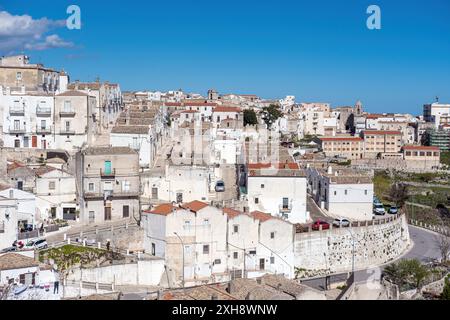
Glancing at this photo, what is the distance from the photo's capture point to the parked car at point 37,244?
18.7 meters

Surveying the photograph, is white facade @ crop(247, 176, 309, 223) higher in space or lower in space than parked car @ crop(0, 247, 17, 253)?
higher

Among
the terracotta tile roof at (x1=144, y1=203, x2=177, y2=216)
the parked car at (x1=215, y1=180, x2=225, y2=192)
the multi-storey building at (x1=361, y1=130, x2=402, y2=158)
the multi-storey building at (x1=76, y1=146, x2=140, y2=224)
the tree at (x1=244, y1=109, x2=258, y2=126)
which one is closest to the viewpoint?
the terracotta tile roof at (x1=144, y1=203, x2=177, y2=216)

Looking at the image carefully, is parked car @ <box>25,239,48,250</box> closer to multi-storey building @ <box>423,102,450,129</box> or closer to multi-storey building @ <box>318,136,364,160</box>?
multi-storey building @ <box>318,136,364,160</box>

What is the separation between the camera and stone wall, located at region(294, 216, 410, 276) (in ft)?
76.7

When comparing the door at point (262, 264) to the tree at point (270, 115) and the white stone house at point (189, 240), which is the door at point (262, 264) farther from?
the tree at point (270, 115)

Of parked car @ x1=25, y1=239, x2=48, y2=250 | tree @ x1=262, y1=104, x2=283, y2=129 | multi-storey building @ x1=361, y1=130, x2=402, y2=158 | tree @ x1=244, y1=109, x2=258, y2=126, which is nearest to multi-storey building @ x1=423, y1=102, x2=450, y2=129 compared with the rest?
multi-storey building @ x1=361, y1=130, x2=402, y2=158

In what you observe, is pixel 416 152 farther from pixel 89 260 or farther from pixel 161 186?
pixel 89 260

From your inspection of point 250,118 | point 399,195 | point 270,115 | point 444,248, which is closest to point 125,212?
point 444,248

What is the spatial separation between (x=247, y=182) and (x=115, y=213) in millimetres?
Result: 5555

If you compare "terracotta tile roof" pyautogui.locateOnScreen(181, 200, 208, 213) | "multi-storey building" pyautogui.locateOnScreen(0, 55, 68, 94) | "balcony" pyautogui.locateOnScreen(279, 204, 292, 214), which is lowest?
"balcony" pyautogui.locateOnScreen(279, 204, 292, 214)

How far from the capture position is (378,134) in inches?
2510

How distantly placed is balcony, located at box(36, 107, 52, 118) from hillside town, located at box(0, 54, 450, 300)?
47 millimetres

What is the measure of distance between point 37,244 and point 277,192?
1010cm
